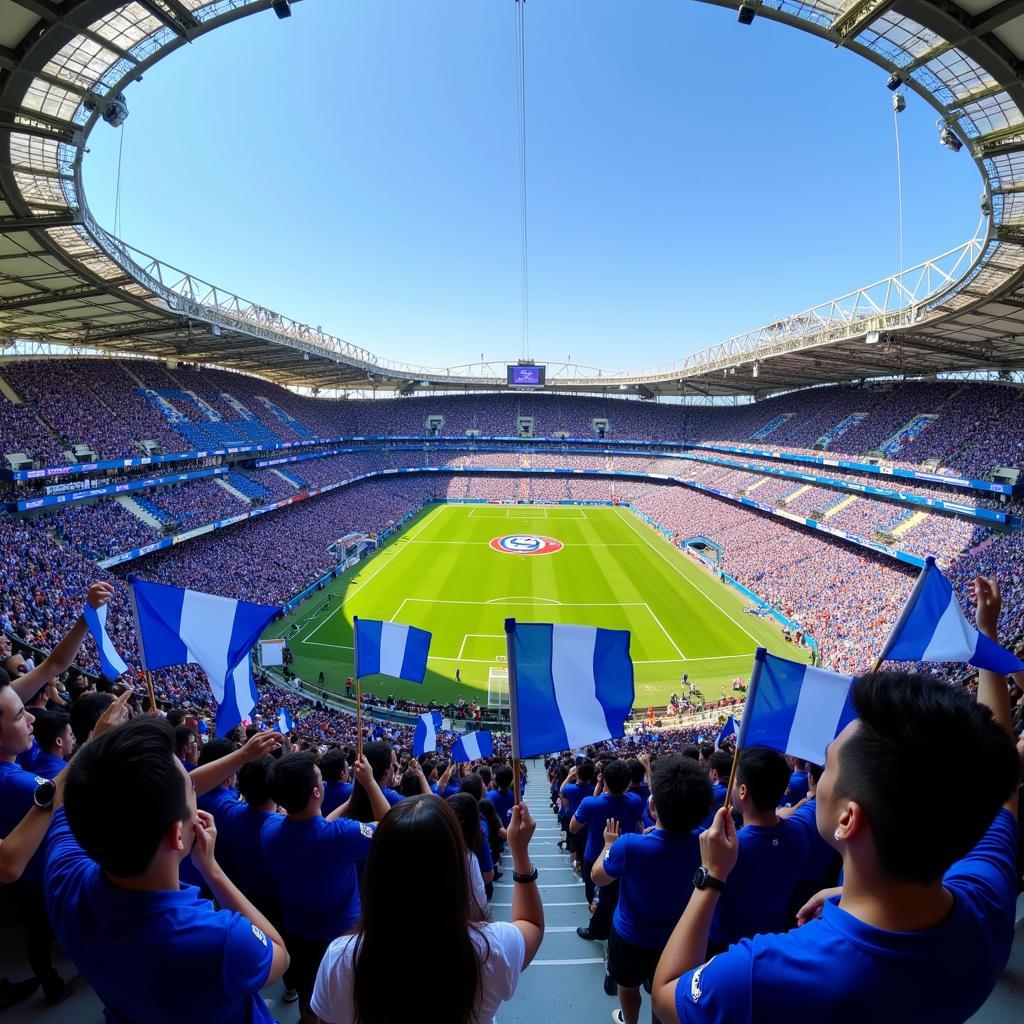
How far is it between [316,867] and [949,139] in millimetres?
16908

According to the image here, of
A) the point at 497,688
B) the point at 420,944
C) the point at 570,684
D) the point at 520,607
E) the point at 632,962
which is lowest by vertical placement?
the point at 497,688

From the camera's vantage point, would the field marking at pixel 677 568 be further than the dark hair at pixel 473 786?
Yes

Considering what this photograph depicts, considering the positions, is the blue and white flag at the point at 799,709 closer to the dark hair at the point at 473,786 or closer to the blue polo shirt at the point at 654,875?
the blue polo shirt at the point at 654,875

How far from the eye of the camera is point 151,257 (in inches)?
861

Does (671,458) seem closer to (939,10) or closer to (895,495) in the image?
(895,495)

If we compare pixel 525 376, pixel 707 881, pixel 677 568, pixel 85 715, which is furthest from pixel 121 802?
pixel 525 376

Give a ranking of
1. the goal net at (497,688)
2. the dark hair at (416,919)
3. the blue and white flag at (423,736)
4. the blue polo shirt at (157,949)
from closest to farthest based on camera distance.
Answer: the dark hair at (416,919) → the blue polo shirt at (157,949) → the blue and white flag at (423,736) → the goal net at (497,688)

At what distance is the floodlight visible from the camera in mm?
11848

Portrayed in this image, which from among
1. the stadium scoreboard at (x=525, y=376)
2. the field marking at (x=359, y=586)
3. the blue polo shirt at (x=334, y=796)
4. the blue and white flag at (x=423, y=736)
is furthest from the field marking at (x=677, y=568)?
the stadium scoreboard at (x=525, y=376)

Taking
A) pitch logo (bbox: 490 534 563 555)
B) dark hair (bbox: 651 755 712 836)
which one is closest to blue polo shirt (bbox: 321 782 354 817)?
dark hair (bbox: 651 755 712 836)

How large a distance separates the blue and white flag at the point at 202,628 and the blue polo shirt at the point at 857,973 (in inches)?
213

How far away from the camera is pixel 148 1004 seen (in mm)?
1905

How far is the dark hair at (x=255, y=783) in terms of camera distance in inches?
154

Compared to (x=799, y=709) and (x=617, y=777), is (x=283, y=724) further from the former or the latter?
(x=799, y=709)
